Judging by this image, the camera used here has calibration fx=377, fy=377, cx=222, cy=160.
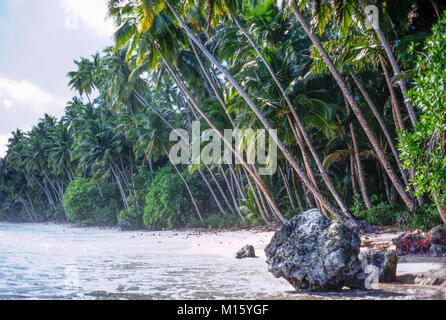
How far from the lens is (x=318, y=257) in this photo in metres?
5.59

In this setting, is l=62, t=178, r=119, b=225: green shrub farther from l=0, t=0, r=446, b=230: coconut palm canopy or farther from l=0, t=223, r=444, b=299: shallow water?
l=0, t=223, r=444, b=299: shallow water

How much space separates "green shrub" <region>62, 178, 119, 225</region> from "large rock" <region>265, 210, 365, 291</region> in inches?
1138

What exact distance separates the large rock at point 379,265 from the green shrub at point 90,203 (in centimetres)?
2920

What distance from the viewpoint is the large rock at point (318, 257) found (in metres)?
5.47

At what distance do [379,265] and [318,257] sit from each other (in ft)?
3.91

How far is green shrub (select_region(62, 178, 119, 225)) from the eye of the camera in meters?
32.9

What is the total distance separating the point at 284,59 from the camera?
13672mm

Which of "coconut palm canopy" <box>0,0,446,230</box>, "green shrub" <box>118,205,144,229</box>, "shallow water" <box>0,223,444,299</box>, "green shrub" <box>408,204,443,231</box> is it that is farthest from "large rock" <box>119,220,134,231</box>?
"green shrub" <box>408,204,443,231</box>

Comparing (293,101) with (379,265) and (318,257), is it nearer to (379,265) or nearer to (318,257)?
(379,265)

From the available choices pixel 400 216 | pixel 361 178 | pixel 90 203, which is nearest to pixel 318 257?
pixel 400 216
